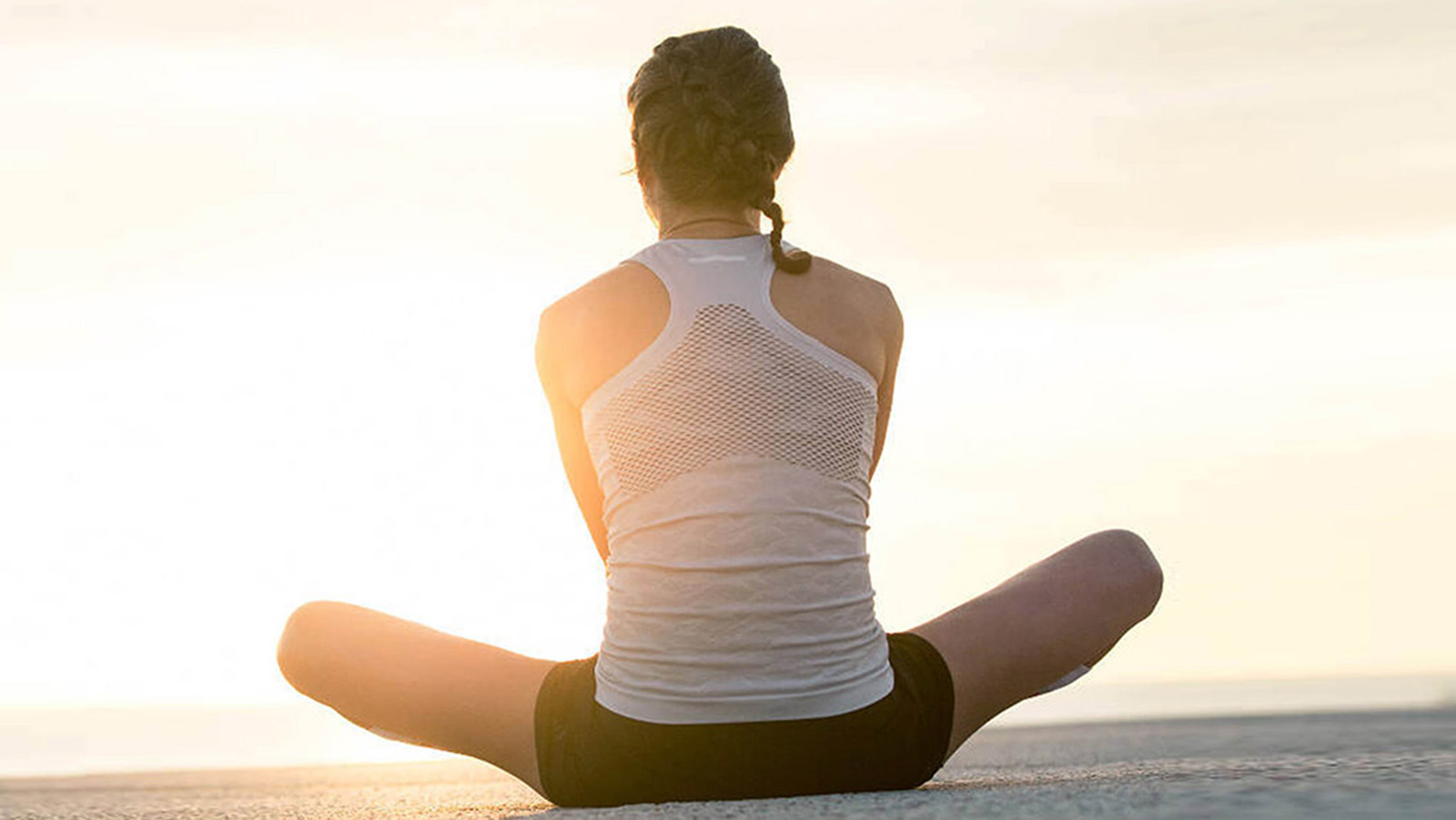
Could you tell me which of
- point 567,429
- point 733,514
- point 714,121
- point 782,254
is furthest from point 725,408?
point 714,121

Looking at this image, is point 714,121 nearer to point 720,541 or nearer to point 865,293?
point 865,293

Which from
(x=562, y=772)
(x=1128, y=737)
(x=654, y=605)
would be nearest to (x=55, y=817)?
(x=562, y=772)

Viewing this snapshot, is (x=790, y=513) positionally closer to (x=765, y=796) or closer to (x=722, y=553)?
(x=722, y=553)

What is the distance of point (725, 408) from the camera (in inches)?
107

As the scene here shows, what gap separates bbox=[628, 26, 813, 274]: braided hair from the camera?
289cm

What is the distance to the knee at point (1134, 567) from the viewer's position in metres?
3.16

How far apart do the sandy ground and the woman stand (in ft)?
0.36

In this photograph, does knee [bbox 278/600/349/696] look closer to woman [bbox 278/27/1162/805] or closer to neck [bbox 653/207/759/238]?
woman [bbox 278/27/1162/805]

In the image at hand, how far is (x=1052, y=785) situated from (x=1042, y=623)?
432mm

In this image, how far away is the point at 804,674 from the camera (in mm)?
2727

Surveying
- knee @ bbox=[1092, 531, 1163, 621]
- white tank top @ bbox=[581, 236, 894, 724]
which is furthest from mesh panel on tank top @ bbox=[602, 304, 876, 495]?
knee @ bbox=[1092, 531, 1163, 621]

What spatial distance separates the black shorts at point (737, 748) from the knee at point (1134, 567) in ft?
1.39

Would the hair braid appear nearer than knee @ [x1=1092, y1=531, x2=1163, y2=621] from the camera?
Yes

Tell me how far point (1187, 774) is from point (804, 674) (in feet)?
1.94
